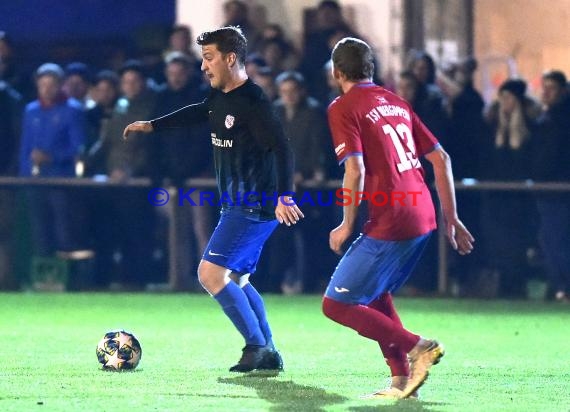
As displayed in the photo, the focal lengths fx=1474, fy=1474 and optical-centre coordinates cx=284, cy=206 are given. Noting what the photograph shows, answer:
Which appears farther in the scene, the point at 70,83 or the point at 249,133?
the point at 70,83

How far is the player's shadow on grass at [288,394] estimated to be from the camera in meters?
7.47

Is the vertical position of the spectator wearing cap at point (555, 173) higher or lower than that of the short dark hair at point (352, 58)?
lower

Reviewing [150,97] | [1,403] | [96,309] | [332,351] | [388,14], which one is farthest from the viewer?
[388,14]

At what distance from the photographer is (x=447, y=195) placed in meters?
7.78

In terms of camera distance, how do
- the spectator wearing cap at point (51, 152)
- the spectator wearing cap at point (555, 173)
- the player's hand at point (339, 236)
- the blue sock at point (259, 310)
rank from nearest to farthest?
the player's hand at point (339, 236) < the blue sock at point (259, 310) < the spectator wearing cap at point (555, 173) < the spectator wearing cap at point (51, 152)

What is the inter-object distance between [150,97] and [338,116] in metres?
7.89

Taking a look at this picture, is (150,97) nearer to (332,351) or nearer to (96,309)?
(96,309)

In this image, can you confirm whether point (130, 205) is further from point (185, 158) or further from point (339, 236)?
point (339, 236)

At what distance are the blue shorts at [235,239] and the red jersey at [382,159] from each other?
4.33 feet

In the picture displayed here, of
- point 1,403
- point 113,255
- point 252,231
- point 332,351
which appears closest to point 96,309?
point 113,255

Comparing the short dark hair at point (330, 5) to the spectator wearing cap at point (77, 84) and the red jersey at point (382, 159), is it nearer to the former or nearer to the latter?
the spectator wearing cap at point (77, 84)

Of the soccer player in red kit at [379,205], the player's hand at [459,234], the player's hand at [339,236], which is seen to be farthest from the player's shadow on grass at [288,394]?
the player's hand at [459,234]

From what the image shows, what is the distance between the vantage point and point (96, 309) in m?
13.7

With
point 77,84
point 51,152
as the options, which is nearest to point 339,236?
point 51,152
